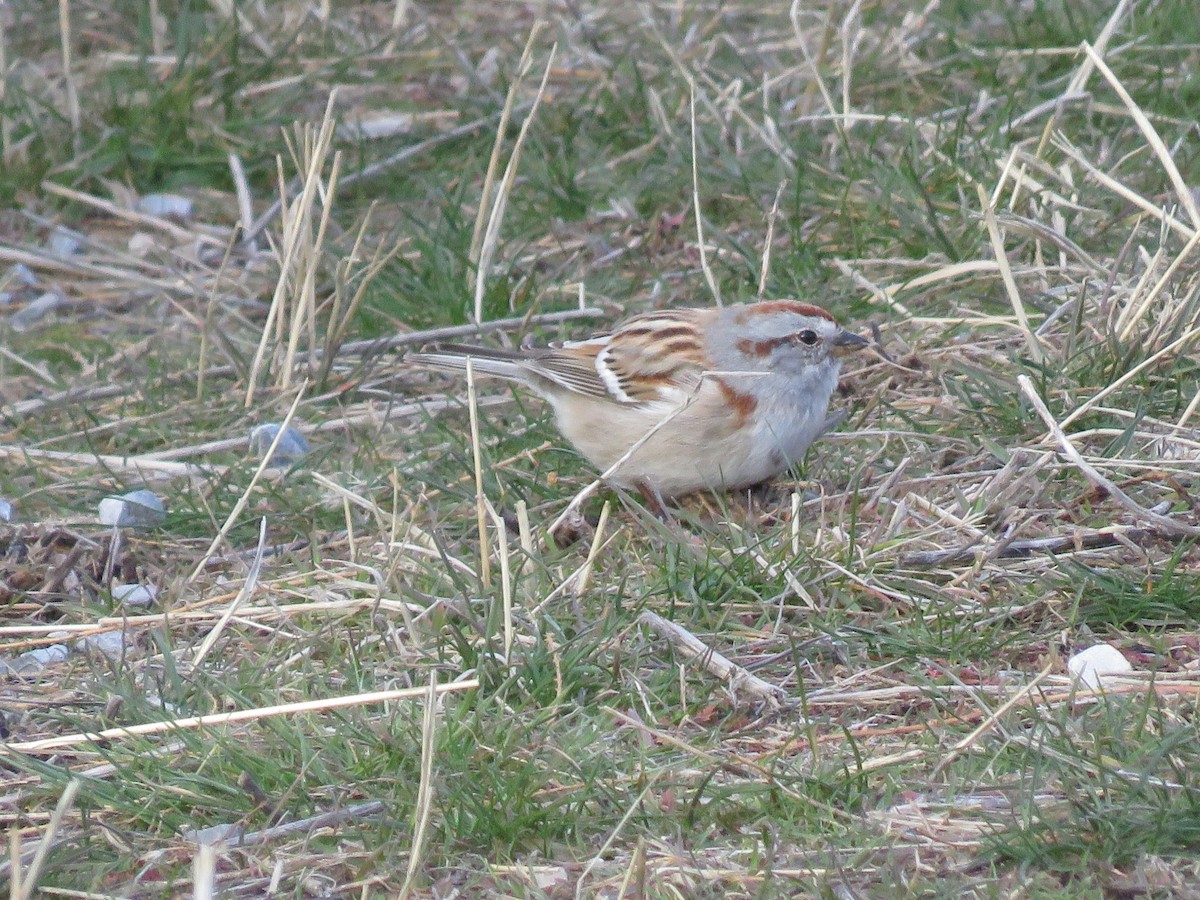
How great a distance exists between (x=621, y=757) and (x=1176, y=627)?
133cm

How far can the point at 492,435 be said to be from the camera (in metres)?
5.05

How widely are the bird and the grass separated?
13 cm

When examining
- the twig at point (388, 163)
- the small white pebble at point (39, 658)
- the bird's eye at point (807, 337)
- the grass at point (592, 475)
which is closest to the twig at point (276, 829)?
the grass at point (592, 475)

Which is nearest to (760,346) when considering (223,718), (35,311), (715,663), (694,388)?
(694,388)

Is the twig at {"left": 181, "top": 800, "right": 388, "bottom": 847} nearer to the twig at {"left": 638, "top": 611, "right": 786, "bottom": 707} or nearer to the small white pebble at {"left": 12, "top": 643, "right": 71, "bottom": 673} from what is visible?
the twig at {"left": 638, "top": 611, "right": 786, "bottom": 707}

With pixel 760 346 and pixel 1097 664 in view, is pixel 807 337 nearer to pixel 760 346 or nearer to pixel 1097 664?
pixel 760 346

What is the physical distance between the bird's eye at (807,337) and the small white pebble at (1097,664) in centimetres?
147

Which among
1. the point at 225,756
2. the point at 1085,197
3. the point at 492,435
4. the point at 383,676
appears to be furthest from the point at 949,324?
the point at 225,756

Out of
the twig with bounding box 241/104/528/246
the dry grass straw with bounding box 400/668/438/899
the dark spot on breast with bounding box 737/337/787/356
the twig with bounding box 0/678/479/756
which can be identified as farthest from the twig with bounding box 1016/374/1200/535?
the twig with bounding box 241/104/528/246

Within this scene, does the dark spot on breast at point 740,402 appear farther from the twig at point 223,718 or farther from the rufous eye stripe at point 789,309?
the twig at point 223,718

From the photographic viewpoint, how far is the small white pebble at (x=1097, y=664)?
3.35 metres

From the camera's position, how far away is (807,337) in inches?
184

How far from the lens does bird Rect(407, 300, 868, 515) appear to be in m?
4.49

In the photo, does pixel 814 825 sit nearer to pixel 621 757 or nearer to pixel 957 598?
pixel 621 757
